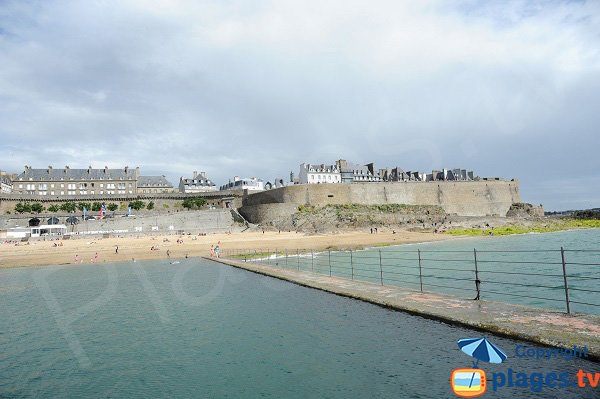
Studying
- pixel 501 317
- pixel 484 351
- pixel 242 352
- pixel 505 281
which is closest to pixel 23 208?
pixel 505 281

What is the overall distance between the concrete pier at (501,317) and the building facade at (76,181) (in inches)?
3766

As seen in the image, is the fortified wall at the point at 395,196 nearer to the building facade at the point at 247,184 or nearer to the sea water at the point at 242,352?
the building facade at the point at 247,184

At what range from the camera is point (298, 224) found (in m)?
65.5

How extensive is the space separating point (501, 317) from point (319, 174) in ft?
272

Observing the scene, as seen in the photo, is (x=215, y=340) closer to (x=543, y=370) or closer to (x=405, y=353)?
(x=405, y=353)

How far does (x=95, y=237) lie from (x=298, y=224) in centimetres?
2997

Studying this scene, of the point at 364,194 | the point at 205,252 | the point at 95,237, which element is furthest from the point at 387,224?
the point at 95,237

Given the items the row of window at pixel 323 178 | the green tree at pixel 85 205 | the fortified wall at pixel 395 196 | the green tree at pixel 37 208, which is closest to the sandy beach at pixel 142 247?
the fortified wall at pixel 395 196

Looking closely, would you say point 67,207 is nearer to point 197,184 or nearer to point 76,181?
point 76,181

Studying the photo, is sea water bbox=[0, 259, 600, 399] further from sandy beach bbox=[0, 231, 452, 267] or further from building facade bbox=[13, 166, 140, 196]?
building facade bbox=[13, 166, 140, 196]

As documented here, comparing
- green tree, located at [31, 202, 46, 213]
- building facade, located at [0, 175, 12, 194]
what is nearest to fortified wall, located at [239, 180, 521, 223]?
green tree, located at [31, 202, 46, 213]

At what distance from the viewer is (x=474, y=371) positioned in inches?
214

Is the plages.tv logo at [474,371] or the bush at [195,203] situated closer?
the plages.tv logo at [474,371]

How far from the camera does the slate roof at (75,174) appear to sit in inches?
3607
